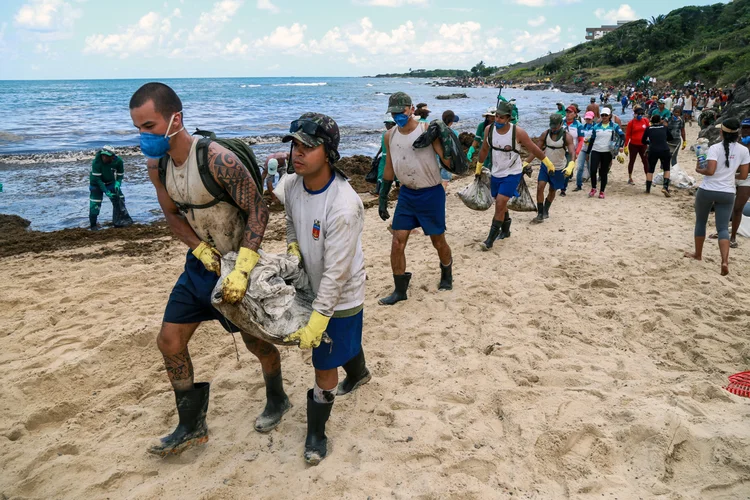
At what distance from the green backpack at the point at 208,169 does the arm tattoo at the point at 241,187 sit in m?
0.04

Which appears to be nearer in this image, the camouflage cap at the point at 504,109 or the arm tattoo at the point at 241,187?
the arm tattoo at the point at 241,187

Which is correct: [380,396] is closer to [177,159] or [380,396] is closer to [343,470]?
[343,470]

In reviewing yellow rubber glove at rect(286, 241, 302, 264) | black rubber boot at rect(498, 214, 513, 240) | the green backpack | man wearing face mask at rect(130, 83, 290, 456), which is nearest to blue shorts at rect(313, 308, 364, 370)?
yellow rubber glove at rect(286, 241, 302, 264)

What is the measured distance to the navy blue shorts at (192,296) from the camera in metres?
2.83

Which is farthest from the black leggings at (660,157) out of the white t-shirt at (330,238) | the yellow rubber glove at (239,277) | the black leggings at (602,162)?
the yellow rubber glove at (239,277)

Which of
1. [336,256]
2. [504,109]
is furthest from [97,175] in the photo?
[336,256]

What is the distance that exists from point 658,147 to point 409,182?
7.04 meters

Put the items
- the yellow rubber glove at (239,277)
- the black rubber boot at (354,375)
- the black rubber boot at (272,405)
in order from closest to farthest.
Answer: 1. the yellow rubber glove at (239,277)
2. the black rubber boot at (272,405)
3. the black rubber boot at (354,375)

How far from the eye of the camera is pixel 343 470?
288 cm

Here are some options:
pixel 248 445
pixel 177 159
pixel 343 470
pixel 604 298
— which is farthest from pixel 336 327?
pixel 604 298

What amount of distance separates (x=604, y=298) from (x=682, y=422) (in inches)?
88.9

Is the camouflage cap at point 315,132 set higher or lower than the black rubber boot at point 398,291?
higher

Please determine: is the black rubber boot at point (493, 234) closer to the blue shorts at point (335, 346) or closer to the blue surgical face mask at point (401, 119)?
the blue surgical face mask at point (401, 119)

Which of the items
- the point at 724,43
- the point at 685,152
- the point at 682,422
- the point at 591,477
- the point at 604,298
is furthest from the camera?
the point at 724,43
